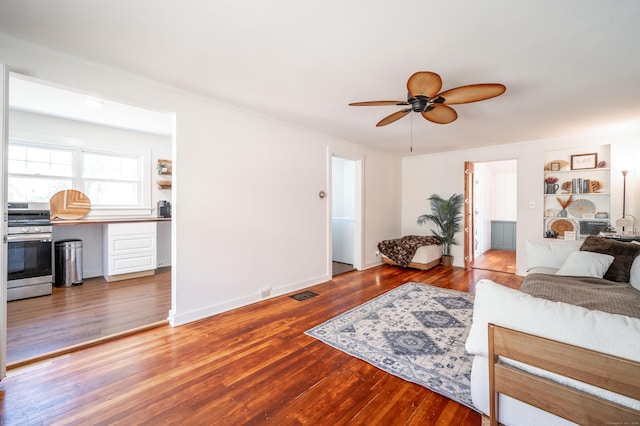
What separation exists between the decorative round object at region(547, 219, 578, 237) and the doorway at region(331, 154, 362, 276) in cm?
328

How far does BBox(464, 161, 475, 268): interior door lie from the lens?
17.3 ft

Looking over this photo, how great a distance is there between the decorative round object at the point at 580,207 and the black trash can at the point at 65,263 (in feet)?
25.7

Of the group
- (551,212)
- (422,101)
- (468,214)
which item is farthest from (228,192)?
(551,212)

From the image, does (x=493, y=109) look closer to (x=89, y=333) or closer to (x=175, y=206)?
(x=175, y=206)

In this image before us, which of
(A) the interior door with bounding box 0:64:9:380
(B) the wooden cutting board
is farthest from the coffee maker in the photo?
(A) the interior door with bounding box 0:64:9:380

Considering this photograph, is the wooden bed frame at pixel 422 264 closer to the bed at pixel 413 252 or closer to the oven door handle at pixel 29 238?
the bed at pixel 413 252

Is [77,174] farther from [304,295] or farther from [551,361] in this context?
[551,361]

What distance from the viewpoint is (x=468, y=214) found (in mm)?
5352

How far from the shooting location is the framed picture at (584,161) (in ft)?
14.2

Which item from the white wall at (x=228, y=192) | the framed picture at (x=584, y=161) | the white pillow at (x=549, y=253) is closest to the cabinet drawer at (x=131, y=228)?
the white wall at (x=228, y=192)

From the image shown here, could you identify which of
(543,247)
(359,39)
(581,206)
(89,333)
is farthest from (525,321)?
(581,206)

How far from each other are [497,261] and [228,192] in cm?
588

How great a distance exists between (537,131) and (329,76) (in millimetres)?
3648

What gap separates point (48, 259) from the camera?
355 centimetres
